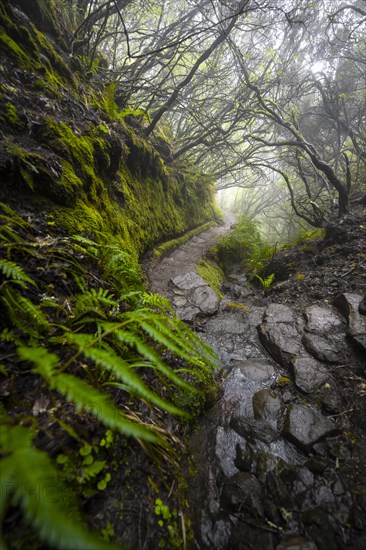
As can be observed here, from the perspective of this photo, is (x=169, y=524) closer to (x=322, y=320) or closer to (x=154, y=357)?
(x=154, y=357)

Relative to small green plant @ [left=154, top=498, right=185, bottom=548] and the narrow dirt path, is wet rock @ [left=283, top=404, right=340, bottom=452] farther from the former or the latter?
the narrow dirt path

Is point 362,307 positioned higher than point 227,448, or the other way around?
point 362,307

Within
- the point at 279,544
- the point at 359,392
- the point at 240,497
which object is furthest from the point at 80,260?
the point at 359,392

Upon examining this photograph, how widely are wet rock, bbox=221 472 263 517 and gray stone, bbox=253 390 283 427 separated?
44cm

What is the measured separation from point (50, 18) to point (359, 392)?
5.93 metres

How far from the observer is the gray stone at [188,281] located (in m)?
3.71

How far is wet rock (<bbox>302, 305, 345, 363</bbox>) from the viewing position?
2.15 meters

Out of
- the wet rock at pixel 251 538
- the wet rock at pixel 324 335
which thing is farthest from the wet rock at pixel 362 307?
the wet rock at pixel 251 538

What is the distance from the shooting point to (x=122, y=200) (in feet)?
11.8

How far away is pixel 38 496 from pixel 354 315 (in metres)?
2.89

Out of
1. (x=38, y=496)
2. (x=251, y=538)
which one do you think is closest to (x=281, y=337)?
(x=251, y=538)

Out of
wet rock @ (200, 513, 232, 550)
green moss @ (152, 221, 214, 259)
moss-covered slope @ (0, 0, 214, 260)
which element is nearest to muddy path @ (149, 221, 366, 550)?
wet rock @ (200, 513, 232, 550)

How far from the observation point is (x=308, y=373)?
1.99 meters

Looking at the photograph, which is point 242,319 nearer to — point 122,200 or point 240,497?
point 240,497
